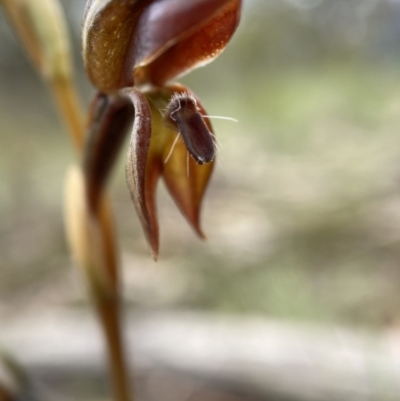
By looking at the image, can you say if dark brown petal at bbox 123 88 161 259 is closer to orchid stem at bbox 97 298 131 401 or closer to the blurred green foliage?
orchid stem at bbox 97 298 131 401

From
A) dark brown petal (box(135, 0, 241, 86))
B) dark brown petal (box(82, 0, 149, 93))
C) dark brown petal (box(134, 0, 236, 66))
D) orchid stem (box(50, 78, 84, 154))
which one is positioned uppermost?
orchid stem (box(50, 78, 84, 154))

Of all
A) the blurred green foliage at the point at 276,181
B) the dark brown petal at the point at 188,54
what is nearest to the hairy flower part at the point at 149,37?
the dark brown petal at the point at 188,54

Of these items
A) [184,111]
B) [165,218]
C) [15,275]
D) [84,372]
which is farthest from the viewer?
[165,218]

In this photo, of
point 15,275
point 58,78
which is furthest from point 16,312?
point 58,78

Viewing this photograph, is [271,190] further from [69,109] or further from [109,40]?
[109,40]

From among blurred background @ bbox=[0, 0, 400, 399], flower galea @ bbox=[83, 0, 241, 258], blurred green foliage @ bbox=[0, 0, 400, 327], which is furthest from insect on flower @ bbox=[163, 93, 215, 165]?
blurred green foliage @ bbox=[0, 0, 400, 327]

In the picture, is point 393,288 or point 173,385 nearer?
point 173,385

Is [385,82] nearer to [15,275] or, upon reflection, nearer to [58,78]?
[15,275]

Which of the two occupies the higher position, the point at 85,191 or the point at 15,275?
the point at 15,275
